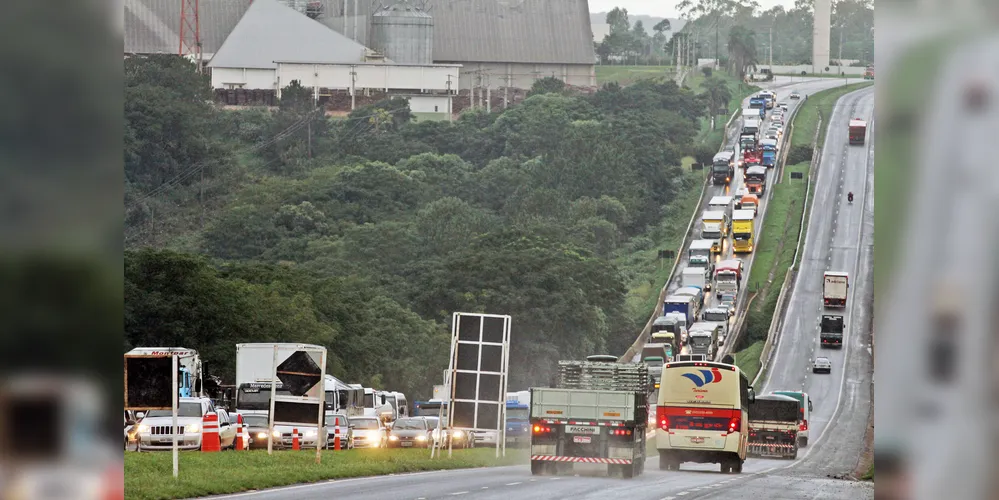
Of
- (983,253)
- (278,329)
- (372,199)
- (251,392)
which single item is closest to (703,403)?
(251,392)

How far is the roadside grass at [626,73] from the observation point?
531 ft

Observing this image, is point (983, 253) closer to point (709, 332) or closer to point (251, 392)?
point (251, 392)

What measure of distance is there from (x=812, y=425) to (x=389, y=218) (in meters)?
42.4

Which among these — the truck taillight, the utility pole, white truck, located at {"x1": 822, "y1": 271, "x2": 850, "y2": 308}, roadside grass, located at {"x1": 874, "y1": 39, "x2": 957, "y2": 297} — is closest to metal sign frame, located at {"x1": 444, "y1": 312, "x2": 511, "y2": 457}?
the truck taillight

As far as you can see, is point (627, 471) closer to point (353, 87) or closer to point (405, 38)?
point (353, 87)

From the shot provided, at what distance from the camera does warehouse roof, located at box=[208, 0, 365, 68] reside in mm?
135750

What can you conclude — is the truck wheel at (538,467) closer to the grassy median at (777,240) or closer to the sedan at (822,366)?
the grassy median at (777,240)

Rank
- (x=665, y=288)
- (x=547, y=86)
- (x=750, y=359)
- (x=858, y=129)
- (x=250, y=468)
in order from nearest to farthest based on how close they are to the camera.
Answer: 1. (x=250, y=468)
2. (x=750, y=359)
3. (x=665, y=288)
4. (x=858, y=129)
5. (x=547, y=86)

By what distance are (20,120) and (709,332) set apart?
242 feet

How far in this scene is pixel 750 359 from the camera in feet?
258

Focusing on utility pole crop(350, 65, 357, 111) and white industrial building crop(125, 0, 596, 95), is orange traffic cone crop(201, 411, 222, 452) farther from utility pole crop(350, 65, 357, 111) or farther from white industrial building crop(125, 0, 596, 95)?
utility pole crop(350, 65, 357, 111)

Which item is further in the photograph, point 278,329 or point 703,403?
point 278,329

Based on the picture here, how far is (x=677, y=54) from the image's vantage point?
168875mm

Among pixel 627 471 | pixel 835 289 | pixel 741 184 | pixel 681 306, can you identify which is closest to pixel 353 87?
pixel 741 184
